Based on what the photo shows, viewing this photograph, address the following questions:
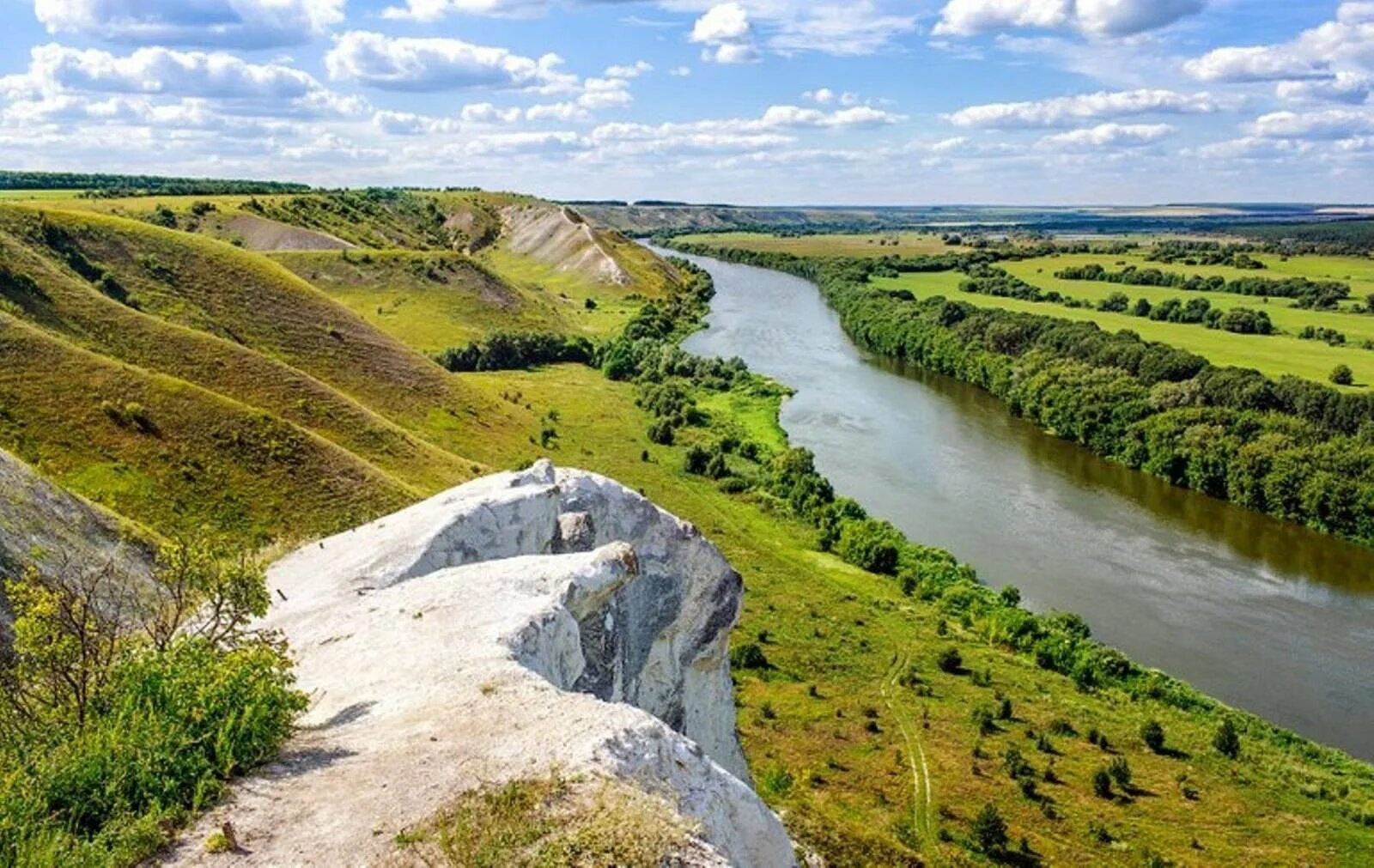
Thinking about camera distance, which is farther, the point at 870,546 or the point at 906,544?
the point at 906,544

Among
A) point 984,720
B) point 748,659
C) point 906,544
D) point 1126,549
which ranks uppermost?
point 906,544

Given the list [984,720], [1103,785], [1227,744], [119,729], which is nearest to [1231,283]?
[1227,744]

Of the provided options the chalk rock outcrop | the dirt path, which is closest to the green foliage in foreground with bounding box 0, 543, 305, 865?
the chalk rock outcrop

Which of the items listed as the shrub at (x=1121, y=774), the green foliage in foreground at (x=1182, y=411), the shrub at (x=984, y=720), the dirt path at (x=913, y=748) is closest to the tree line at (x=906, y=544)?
the green foliage in foreground at (x=1182, y=411)

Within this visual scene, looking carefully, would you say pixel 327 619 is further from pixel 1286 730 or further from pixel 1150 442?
pixel 1150 442

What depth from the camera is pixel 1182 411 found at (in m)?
73.1

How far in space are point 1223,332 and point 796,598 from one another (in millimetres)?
80043

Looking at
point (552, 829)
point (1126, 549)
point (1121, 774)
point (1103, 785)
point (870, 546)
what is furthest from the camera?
point (1126, 549)

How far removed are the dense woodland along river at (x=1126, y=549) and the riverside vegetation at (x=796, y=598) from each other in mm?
3061

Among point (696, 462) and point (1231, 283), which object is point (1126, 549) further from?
point (1231, 283)

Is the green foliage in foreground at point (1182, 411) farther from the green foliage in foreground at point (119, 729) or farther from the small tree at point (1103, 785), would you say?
the green foliage in foreground at point (119, 729)

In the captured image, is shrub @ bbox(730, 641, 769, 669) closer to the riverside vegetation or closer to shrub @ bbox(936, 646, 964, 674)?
the riverside vegetation

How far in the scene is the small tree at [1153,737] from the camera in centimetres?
3612

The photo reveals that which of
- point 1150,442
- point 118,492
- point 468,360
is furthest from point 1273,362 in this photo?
point 118,492
